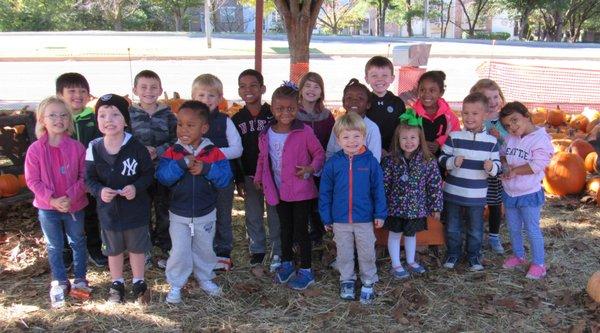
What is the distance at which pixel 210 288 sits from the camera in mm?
4211

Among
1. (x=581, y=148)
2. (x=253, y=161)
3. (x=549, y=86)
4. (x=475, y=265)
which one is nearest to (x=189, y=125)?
(x=253, y=161)

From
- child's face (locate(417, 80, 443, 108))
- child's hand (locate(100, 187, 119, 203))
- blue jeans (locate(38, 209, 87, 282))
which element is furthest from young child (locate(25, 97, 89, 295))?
child's face (locate(417, 80, 443, 108))

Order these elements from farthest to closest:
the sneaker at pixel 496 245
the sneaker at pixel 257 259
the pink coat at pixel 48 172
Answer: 1. the sneaker at pixel 496 245
2. the sneaker at pixel 257 259
3. the pink coat at pixel 48 172

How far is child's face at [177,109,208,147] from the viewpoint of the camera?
12.7 ft

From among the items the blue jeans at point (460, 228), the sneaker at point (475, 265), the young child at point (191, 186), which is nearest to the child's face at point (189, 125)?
the young child at point (191, 186)

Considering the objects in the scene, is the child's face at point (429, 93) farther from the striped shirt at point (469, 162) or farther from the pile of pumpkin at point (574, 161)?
the pile of pumpkin at point (574, 161)

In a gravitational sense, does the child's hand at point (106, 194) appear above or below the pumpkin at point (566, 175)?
above

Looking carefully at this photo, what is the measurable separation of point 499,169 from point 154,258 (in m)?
3.03

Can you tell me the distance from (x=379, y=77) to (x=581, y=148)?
4.05 meters

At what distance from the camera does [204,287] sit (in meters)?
4.23

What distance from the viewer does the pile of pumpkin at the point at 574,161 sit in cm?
640

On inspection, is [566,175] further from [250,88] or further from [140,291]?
[140,291]

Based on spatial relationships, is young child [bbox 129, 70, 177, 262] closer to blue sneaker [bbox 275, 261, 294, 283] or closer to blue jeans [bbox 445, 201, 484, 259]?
blue sneaker [bbox 275, 261, 294, 283]

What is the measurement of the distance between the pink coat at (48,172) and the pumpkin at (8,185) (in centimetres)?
201
